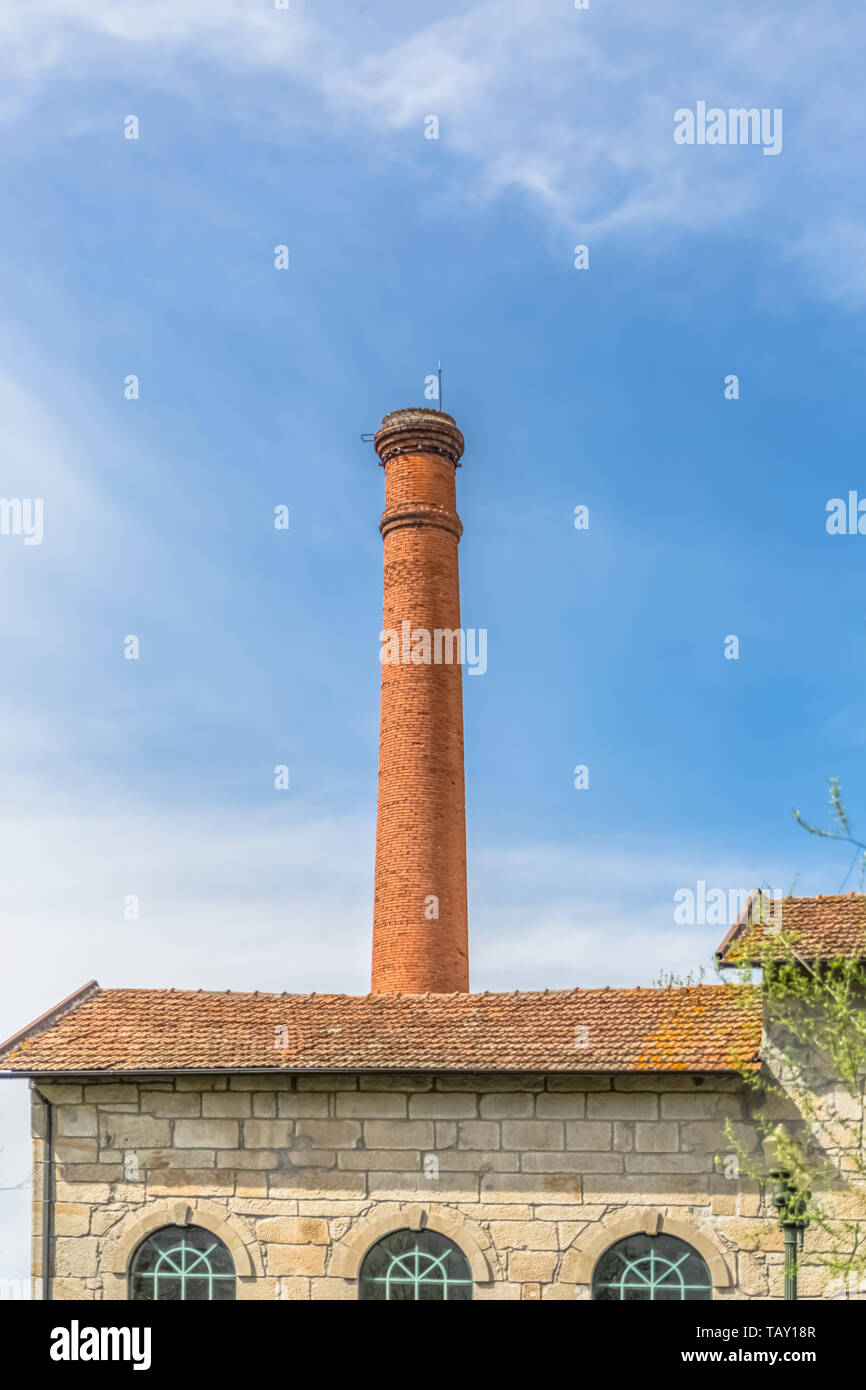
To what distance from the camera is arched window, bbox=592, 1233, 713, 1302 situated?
13180 mm

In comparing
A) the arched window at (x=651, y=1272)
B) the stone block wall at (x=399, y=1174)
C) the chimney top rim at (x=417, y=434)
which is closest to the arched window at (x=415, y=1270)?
the stone block wall at (x=399, y=1174)

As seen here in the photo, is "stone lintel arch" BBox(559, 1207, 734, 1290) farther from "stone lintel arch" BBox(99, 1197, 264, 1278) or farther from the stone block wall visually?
"stone lintel arch" BBox(99, 1197, 264, 1278)

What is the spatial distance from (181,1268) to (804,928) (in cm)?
713

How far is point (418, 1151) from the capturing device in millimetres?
13867

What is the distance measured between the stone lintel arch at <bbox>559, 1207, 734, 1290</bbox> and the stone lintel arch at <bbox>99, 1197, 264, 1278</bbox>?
3157mm

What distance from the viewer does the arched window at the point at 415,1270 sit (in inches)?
531

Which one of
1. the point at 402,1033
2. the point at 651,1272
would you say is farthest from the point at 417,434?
the point at 651,1272

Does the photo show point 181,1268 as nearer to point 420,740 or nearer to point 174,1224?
point 174,1224

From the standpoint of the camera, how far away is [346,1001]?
622 inches

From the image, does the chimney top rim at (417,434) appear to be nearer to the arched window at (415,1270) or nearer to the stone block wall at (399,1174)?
the stone block wall at (399,1174)

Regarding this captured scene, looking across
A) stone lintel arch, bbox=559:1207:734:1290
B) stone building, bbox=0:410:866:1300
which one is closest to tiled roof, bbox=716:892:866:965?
stone building, bbox=0:410:866:1300

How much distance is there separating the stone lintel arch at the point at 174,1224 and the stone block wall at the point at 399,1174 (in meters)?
0.01
